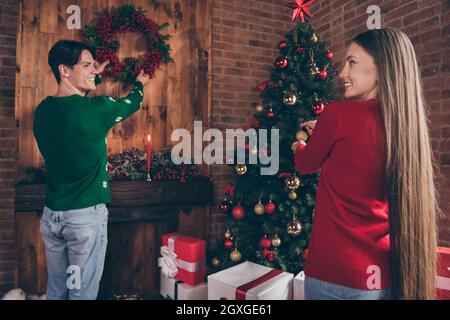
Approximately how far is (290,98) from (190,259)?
4.65ft

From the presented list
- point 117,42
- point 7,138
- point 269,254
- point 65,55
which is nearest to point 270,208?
point 269,254

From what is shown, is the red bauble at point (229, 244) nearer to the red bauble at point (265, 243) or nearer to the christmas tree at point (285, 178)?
the christmas tree at point (285, 178)

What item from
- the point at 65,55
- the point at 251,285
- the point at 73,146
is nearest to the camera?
the point at 73,146

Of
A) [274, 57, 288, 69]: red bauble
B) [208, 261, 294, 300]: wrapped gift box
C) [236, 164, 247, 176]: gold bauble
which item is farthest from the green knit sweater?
[274, 57, 288, 69]: red bauble

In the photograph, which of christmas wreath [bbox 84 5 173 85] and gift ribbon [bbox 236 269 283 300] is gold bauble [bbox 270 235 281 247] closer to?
gift ribbon [bbox 236 269 283 300]

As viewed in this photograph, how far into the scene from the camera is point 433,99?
241 cm

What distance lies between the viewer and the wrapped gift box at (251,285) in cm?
197

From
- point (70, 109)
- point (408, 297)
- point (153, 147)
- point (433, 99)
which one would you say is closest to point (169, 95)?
point (153, 147)

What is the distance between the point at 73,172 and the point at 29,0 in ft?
6.07

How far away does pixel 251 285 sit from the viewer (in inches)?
79.7

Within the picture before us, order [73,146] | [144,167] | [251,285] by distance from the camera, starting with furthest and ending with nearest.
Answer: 1. [144,167]
2. [251,285]
3. [73,146]

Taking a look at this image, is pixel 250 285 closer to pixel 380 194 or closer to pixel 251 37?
pixel 380 194

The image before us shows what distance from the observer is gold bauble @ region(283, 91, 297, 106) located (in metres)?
2.47
